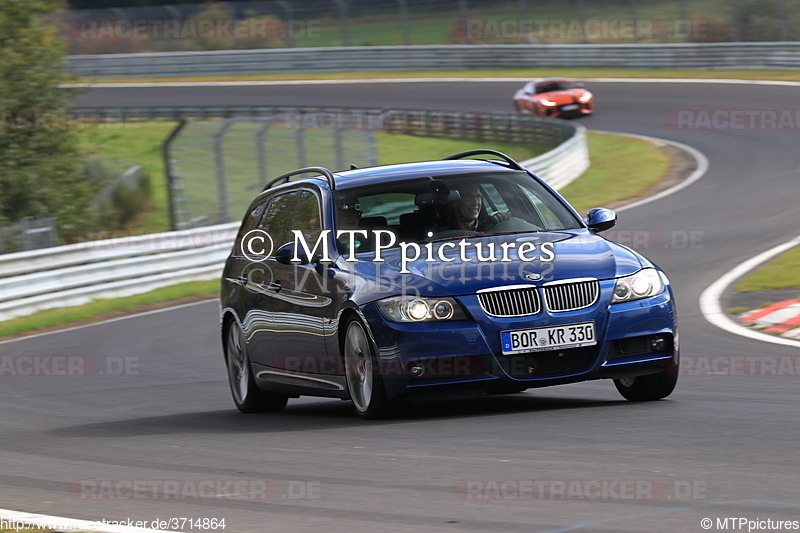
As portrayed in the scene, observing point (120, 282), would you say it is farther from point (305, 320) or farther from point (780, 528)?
point (780, 528)

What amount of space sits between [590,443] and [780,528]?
80.9 inches

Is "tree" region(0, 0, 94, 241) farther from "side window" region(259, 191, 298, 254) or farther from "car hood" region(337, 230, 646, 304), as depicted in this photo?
"car hood" region(337, 230, 646, 304)

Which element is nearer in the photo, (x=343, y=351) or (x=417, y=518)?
(x=417, y=518)

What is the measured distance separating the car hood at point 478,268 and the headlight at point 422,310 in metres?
0.04

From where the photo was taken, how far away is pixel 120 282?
19719 millimetres

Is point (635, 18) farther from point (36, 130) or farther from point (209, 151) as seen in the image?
point (209, 151)

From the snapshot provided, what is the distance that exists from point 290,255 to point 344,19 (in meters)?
44.9

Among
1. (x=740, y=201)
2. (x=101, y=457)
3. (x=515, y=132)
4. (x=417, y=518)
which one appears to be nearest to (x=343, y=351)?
(x=101, y=457)

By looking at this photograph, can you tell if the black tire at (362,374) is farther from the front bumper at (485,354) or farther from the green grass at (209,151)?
the green grass at (209,151)

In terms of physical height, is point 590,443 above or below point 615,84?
above

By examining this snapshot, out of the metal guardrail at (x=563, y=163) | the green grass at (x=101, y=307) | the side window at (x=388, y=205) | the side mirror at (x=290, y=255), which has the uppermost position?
the side window at (x=388, y=205)

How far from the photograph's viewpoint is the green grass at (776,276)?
13812mm

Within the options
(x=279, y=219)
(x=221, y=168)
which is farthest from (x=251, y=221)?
(x=221, y=168)

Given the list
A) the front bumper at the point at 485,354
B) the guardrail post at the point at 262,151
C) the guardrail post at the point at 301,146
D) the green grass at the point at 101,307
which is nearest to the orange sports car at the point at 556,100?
the guardrail post at the point at 301,146
